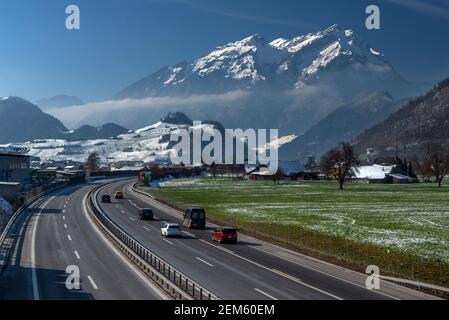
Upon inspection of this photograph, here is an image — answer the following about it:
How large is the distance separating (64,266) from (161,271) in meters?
7.73

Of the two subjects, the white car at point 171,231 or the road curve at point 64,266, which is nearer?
the road curve at point 64,266

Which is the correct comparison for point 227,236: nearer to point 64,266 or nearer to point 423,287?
point 64,266

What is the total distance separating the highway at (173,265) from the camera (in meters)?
31.8

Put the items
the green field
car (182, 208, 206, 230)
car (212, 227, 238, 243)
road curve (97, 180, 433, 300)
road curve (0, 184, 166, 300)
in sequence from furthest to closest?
car (182, 208, 206, 230) → car (212, 227, 238, 243) → the green field → road curve (97, 180, 433, 300) → road curve (0, 184, 166, 300)

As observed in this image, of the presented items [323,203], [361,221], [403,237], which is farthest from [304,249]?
[323,203]

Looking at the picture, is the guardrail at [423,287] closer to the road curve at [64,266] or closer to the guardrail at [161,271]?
the guardrail at [161,271]

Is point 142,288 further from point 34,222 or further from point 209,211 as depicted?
point 209,211

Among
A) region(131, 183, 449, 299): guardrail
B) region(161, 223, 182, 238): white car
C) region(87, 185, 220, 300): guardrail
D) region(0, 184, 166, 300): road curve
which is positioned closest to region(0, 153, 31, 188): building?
region(0, 184, 166, 300): road curve

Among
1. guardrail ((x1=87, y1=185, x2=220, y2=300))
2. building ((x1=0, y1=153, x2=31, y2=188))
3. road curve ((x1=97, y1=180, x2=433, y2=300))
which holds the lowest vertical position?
road curve ((x1=97, y1=180, x2=433, y2=300))

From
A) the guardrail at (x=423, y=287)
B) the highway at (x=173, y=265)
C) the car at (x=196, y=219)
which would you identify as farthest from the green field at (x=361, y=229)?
the car at (x=196, y=219)

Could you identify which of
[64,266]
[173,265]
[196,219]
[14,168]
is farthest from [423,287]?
[14,168]

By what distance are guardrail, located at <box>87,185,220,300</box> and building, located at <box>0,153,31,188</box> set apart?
8710cm

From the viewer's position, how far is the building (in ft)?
448

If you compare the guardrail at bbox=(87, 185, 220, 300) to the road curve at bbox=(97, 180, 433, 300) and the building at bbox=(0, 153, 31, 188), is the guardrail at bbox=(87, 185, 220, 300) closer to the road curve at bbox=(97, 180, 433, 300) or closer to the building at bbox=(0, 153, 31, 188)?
the road curve at bbox=(97, 180, 433, 300)
